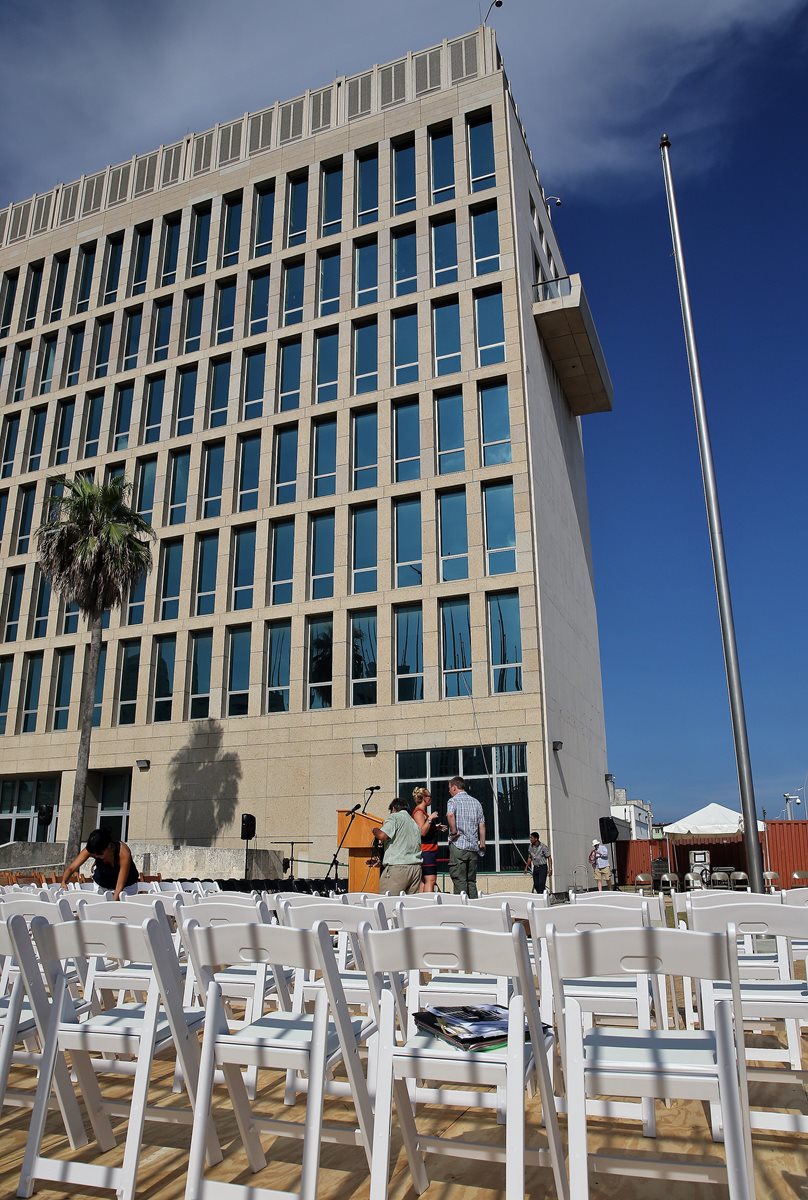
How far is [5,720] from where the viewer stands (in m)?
26.9

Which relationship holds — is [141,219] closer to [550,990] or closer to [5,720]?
[5,720]

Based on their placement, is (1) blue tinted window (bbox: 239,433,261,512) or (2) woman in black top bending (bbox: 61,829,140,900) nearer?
(2) woman in black top bending (bbox: 61,829,140,900)

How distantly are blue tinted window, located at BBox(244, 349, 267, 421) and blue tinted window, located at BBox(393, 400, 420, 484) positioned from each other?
15.9 feet

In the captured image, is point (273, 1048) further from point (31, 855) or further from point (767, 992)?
point (31, 855)

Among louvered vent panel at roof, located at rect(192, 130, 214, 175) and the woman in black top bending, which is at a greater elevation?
louvered vent panel at roof, located at rect(192, 130, 214, 175)

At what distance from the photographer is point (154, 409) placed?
27656mm

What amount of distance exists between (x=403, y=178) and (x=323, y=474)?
10048 mm

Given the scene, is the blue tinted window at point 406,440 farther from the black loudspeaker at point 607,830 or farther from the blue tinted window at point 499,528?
the black loudspeaker at point 607,830

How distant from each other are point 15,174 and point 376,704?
2732 centimetres

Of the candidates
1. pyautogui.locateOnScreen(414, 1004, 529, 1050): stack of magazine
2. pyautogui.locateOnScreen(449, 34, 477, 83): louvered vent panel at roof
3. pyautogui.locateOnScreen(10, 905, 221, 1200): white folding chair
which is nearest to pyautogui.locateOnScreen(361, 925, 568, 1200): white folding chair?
pyautogui.locateOnScreen(414, 1004, 529, 1050): stack of magazine

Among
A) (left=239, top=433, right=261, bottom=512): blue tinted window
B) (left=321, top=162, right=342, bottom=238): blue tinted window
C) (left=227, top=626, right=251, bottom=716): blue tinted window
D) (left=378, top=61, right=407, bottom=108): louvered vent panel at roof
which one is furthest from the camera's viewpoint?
(left=321, top=162, right=342, bottom=238): blue tinted window

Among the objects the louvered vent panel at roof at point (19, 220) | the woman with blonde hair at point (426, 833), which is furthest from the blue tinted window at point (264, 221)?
the woman with blonde hair at point (426, 833)

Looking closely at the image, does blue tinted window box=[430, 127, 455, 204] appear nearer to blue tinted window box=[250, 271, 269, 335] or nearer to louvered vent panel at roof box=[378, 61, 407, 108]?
louvered vent panel at roof box=[378, 61, 407, 108]

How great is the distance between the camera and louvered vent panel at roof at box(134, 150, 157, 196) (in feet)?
99.0
